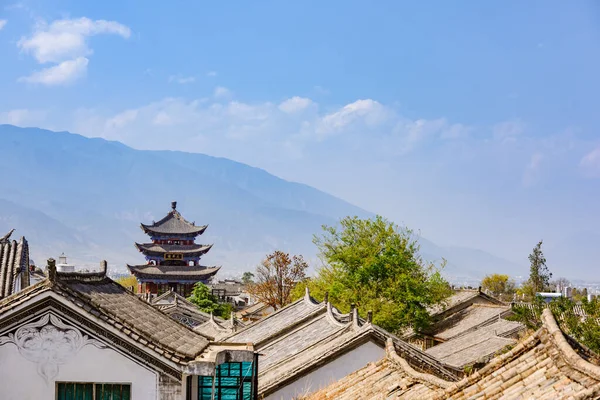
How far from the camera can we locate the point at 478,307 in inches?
1955

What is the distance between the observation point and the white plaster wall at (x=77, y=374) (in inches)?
508

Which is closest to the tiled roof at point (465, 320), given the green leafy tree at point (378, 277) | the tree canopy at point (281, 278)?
the green leafy tree at point (378, 277)

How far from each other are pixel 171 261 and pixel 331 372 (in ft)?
253

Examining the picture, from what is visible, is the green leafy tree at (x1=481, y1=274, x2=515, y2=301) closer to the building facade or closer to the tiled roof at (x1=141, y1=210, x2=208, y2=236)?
the tiled roof at (x1=141, y1=210, x2=208, y2=236)

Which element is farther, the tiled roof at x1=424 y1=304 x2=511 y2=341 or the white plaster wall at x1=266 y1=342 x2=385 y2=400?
the tiled roof at x1=424 y1=304 x2=511 y2=341

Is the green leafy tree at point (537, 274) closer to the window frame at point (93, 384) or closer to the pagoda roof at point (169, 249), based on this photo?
the pagoda roof at point (169, 249)

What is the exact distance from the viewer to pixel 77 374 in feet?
42.4

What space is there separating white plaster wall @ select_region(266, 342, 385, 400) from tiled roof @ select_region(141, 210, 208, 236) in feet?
249

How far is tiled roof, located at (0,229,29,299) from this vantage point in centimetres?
1973

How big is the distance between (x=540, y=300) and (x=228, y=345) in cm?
2674

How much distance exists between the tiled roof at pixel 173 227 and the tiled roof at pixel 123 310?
74899 millimetres

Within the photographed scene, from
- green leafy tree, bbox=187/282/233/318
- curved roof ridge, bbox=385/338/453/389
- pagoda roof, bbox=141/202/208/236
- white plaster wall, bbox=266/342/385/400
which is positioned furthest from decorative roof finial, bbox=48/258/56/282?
pagoda roof, bbox=141/202/208/236

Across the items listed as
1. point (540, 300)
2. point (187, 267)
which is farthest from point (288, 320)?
point (187, 267)

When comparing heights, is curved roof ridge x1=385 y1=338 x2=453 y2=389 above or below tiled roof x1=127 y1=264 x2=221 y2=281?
below
